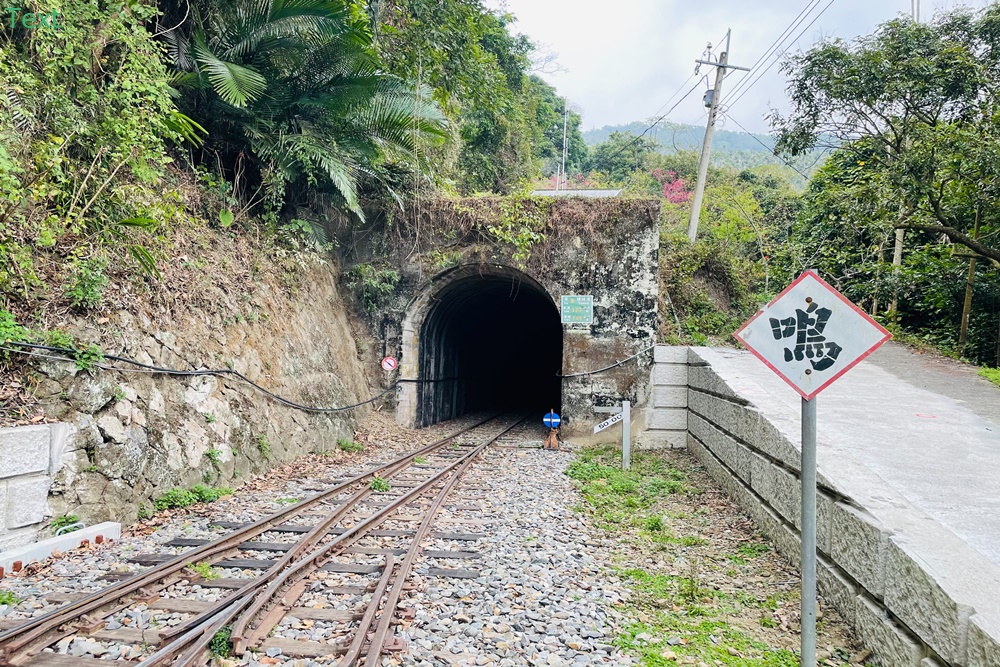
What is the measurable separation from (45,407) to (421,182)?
28.1 ft

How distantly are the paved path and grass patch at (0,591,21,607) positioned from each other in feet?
20.4

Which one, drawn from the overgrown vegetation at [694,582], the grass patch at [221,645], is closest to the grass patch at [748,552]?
the overgrown vegetation at [694,582]

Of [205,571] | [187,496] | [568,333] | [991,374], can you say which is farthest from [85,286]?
[991,374]

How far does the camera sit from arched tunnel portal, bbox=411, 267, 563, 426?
13375 millimetres

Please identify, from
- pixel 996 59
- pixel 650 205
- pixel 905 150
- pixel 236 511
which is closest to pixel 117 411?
pixel 236 511

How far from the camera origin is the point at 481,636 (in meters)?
3.78

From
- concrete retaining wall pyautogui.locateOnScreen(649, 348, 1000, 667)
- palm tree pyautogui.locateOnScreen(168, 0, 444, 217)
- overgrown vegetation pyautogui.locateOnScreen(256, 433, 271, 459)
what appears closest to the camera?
concrete retaining wall pyautogui.locateOnScreen(649, 348, 1000, 667)

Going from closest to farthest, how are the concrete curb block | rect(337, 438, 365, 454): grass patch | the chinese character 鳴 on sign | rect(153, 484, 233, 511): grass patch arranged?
the chinese character 鳴 on sign
the concrete curb block
rect(153, 484, 233, 511): grass patch
rect(337, 438, 365, 454): grass patch

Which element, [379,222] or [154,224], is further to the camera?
[379,222]

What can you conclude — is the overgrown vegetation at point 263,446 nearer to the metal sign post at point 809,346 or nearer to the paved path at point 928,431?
the metal sign post at point 809,346

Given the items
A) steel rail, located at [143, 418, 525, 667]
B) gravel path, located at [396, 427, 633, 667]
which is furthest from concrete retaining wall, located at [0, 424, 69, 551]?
gravel path, located at [396, 427, 633, 667]

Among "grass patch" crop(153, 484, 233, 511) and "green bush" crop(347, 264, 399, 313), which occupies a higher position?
"green bush" crop(347, 264, 399, 313)

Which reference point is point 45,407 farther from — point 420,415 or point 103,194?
point 420,415

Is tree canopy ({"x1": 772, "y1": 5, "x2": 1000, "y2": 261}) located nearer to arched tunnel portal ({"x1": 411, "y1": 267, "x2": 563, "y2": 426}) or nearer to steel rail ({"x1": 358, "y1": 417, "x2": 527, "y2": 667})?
arched tunnel portal ({"x1": 411, "y1": 267, "x2": 563, "y2": 426})
